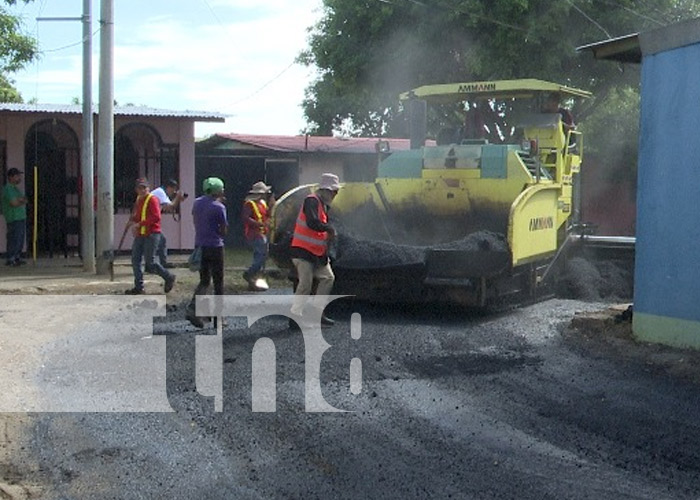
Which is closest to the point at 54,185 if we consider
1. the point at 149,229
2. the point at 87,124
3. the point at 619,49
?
the point at 87,124

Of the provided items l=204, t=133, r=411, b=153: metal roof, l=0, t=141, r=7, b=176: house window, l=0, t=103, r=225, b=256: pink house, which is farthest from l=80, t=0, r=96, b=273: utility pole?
l=204, t=133, r=411, b=153: metal roof

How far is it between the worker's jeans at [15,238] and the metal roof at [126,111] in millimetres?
1946

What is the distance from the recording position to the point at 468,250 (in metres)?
11.3

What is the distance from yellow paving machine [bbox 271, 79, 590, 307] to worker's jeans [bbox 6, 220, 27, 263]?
20.0ft

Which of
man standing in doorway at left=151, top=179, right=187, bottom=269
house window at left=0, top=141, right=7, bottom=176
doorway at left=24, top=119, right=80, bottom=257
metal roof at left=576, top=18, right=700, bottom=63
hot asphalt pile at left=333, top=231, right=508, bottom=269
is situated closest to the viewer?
metal roof at left=576, top=18, right=700, bottom=63

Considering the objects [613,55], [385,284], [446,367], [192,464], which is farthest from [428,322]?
[192,464]

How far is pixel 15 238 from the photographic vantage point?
55.6 feet

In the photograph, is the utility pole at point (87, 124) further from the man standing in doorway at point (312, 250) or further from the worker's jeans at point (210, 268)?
the man standing in doorway at point (312, 250)

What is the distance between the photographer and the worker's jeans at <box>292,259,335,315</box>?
10.9 meters

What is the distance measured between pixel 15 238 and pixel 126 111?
3.09 metres

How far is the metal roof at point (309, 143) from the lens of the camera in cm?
2333

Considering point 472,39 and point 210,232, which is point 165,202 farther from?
point 472,39

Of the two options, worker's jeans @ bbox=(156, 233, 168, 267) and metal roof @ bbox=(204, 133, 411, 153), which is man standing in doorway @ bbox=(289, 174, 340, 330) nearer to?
worker's jeans @ bbox=(156, 233, 168, 267)

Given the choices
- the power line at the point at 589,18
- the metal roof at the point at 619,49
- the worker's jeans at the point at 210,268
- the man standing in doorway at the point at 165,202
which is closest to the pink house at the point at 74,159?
the man standing in doorway at the point at 165,202
